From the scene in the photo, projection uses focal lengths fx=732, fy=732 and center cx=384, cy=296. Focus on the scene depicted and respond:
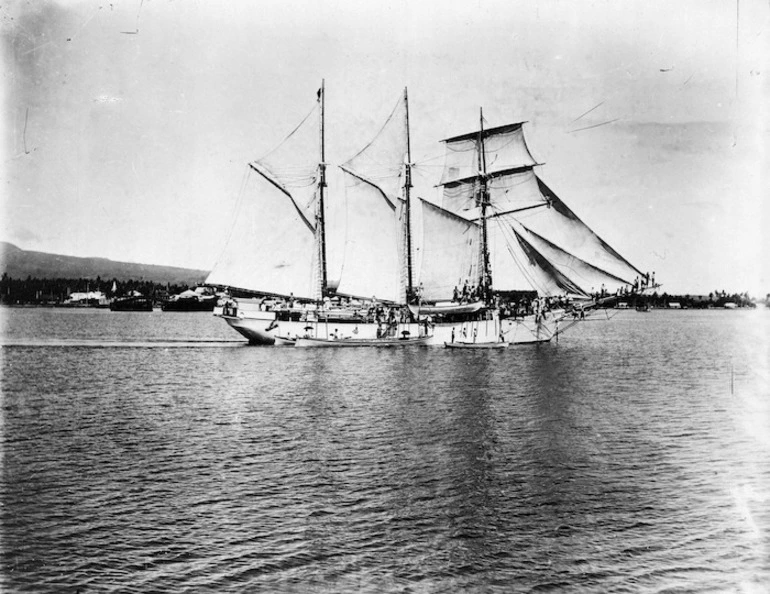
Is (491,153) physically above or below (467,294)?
above

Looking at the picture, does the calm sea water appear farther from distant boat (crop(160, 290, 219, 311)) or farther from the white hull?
distant boat (crop(160, 290, 219, 311))

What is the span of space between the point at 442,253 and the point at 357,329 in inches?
364

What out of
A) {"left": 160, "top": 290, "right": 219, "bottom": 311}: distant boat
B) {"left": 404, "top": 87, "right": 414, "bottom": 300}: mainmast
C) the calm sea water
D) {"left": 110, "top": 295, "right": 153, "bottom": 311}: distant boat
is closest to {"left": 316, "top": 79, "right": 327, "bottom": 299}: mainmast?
{"left": 404, "top": 87, "right": 414, "bottom": 300}: mainmast

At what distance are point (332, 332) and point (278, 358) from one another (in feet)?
28.3

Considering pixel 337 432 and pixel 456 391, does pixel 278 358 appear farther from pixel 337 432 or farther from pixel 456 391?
pixel 337 432

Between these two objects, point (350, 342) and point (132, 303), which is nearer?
point (350, 342)

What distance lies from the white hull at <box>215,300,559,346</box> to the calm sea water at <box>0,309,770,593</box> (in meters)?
20.2

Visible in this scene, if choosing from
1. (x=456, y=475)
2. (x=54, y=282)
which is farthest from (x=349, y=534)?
(x=54, y=282)

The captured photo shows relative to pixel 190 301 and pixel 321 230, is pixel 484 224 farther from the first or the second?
pixel 190 301

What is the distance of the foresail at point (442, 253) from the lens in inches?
2270

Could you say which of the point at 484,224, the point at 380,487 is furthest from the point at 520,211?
the point at 380,487

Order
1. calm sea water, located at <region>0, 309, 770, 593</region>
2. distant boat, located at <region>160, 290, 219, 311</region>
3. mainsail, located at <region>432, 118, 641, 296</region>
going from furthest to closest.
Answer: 1. distant boat, located at <region>160, 290, 219, 311</region>
2. mainsail, located at <region>432, 118, 641, 296</region>
3. calm sea water, located at <region>0, 309, 770, 593</region>

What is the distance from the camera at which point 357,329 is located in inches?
2179

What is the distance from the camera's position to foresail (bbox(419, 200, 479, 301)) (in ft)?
189
